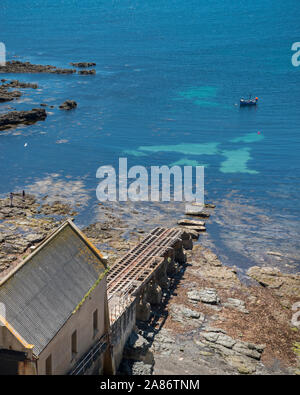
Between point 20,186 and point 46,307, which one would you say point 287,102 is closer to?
point 20,186

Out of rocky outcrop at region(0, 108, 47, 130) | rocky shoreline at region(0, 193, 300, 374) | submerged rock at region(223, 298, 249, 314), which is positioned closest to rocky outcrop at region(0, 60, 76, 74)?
rocky outcrop at region(0, 108, 47, 130)

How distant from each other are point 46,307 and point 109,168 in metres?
52.2

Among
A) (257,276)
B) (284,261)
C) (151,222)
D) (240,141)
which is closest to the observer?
(257,276)

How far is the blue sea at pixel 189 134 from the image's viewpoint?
210ft

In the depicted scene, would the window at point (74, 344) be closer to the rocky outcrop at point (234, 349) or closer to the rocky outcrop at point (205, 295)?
the rocky outcrop at point (234, 349)

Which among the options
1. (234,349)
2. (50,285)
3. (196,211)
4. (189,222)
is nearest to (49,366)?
(50,285)

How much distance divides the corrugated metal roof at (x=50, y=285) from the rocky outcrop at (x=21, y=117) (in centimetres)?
7013

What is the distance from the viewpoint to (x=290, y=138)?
303ft

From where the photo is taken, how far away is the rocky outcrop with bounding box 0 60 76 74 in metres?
143

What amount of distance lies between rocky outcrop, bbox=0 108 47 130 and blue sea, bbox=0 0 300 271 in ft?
7.65

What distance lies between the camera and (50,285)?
27.1 meters

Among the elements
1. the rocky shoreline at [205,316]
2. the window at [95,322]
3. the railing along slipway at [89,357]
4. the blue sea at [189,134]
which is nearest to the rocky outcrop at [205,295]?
the rocky shoreline at [205,316]

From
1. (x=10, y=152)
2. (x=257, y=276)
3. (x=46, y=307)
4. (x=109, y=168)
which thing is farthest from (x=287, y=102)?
(x=46, y=307)

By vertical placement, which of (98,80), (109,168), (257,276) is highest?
(98,80)
